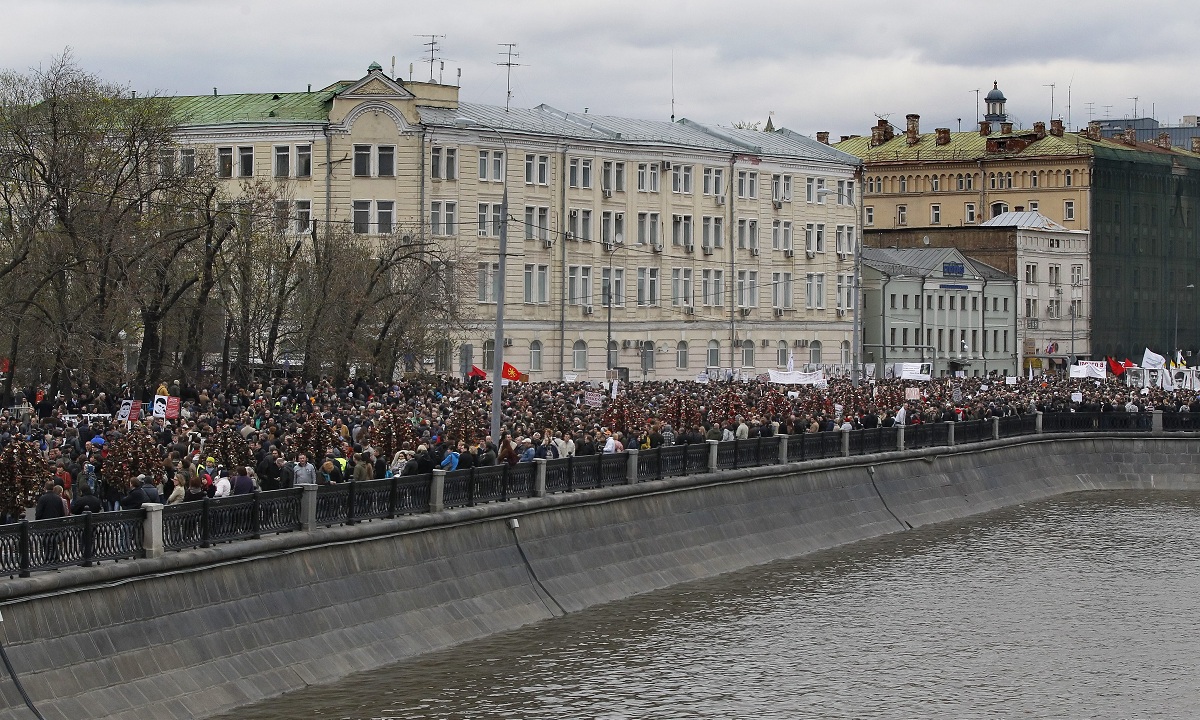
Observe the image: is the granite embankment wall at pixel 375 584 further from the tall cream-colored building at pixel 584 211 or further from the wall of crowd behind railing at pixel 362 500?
the tall cream-colored building at pixel 584 211

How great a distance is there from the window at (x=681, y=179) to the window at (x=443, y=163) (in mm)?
12399

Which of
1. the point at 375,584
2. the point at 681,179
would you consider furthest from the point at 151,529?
the point at 681,179

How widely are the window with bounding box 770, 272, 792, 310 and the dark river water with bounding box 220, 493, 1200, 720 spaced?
48.5 metres

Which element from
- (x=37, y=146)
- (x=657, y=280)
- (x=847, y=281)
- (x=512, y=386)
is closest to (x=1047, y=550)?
(x=512, y=386)

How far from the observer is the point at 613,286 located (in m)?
83.0

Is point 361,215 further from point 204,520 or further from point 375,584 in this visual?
point 204,520

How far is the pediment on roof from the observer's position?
2921 inches

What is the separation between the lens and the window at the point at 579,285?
81000mm

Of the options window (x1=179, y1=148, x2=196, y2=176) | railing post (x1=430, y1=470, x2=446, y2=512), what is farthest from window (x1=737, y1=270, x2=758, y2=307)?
railing post (x1=430, y1=470, x2=446, y2=512)

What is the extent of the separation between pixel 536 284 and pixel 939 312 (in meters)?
34.8

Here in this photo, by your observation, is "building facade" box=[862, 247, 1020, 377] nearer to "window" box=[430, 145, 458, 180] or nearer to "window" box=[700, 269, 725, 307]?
"window" box=[700, 269, 725, 307]

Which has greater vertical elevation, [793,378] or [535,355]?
[535,355]

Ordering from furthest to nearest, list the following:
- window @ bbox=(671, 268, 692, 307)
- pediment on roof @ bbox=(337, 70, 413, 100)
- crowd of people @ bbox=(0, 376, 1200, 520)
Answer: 1. window @ bbox=(671, 268, 692, 307)
2. pediment on roof @ bbox=(337, 70, 413, 100)
3. crowd of people @ bbox=(0, 376, 1200, 520)

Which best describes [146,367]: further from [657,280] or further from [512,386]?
[657,280]
